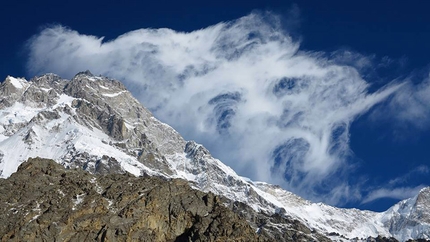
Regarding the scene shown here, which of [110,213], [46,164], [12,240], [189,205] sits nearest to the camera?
[12,240]

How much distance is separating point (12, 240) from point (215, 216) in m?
36.2

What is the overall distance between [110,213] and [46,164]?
92.9ft

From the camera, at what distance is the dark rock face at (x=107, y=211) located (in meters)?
111

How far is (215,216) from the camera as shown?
122 m

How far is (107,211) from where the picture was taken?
117m

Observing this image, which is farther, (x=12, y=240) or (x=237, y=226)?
(x=237, y=226)

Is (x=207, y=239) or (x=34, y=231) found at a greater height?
(x=207, y=239)

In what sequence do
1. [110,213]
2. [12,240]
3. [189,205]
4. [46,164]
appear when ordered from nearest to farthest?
[12,240], [110,213], [189,205], [46,164]

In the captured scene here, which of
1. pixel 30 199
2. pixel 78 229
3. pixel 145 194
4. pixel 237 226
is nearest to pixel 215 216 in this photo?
pixel 237 226

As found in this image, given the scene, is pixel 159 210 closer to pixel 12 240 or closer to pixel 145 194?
pixel 145 194

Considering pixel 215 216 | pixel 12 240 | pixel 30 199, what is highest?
pixel 215 216

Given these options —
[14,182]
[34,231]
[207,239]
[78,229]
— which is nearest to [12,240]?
[34,231]

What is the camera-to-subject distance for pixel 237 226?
11831 centimetres

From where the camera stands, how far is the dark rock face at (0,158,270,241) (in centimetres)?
11081
